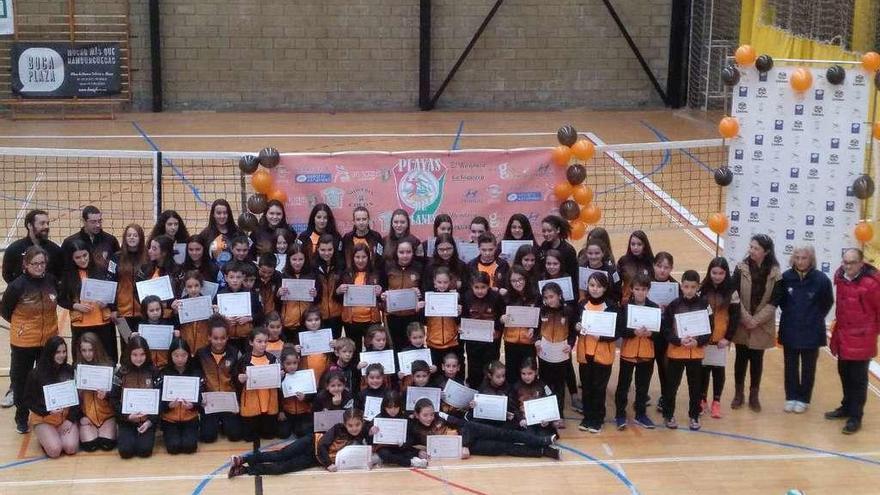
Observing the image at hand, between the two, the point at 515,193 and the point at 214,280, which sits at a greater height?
the point at 515,193

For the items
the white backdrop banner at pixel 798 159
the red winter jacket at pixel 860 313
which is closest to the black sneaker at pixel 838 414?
the red winter jacket at pixel 860 313

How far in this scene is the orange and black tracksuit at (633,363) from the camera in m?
9.50

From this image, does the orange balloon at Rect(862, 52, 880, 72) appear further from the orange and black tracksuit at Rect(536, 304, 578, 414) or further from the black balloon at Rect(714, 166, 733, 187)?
the orange and black tracksuit at Rect(536, 304, 578, 414)

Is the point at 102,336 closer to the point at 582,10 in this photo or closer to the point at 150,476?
the point at 150,476

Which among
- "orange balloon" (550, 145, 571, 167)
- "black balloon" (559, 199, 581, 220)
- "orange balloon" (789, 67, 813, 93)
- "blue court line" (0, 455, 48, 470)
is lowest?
"blue court line" (0, 455, 48, 470)

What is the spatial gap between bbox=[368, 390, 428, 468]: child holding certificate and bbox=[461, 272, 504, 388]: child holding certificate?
43.5 inches

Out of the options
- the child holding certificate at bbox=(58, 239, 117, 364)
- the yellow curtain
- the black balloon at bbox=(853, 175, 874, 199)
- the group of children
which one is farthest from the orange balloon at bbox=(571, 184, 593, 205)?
the child holding certificate at bbox=(58, 239, 117, 364)

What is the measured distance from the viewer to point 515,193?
1124cm

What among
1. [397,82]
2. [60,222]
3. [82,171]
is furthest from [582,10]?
[60,222]

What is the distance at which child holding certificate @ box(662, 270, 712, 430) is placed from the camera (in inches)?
373

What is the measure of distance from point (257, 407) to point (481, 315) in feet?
6.64

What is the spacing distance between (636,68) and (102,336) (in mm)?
17640

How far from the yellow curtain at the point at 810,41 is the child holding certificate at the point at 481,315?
5586mm

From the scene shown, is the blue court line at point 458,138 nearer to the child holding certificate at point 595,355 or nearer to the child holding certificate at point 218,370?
the child holding certificate at point 595,355
